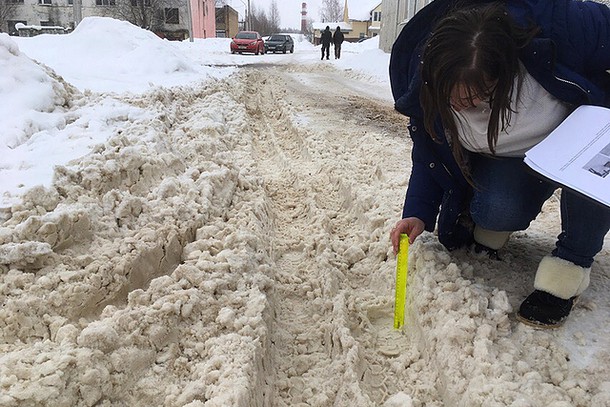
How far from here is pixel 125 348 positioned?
1.55 metres

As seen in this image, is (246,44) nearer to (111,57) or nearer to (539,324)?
(111,57)

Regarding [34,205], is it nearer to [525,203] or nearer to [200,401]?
[200,401]

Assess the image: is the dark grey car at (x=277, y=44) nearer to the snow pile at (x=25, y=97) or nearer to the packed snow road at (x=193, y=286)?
the snow pile at (x=25, y=97)

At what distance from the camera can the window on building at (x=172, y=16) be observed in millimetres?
35978

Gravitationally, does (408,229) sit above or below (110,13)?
below

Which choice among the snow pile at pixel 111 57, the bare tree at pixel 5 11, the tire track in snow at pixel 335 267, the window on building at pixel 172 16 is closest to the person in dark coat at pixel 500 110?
the tire track in snow at pixel 335 267

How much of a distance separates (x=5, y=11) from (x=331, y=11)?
71.6m

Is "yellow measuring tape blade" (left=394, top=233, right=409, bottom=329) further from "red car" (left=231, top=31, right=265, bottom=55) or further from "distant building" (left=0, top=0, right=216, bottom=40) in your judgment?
"distant building" (left=0, top=0, right=216, bottom=40)

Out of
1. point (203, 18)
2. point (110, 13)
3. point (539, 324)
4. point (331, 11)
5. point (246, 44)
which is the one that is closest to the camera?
point (539, 324)

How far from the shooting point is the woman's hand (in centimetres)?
204

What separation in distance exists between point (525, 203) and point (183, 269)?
4.67 ft

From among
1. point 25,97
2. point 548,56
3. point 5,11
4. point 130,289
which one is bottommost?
point 130,289

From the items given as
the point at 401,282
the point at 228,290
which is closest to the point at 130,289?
the point at 228,290

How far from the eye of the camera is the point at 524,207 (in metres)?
1.90
